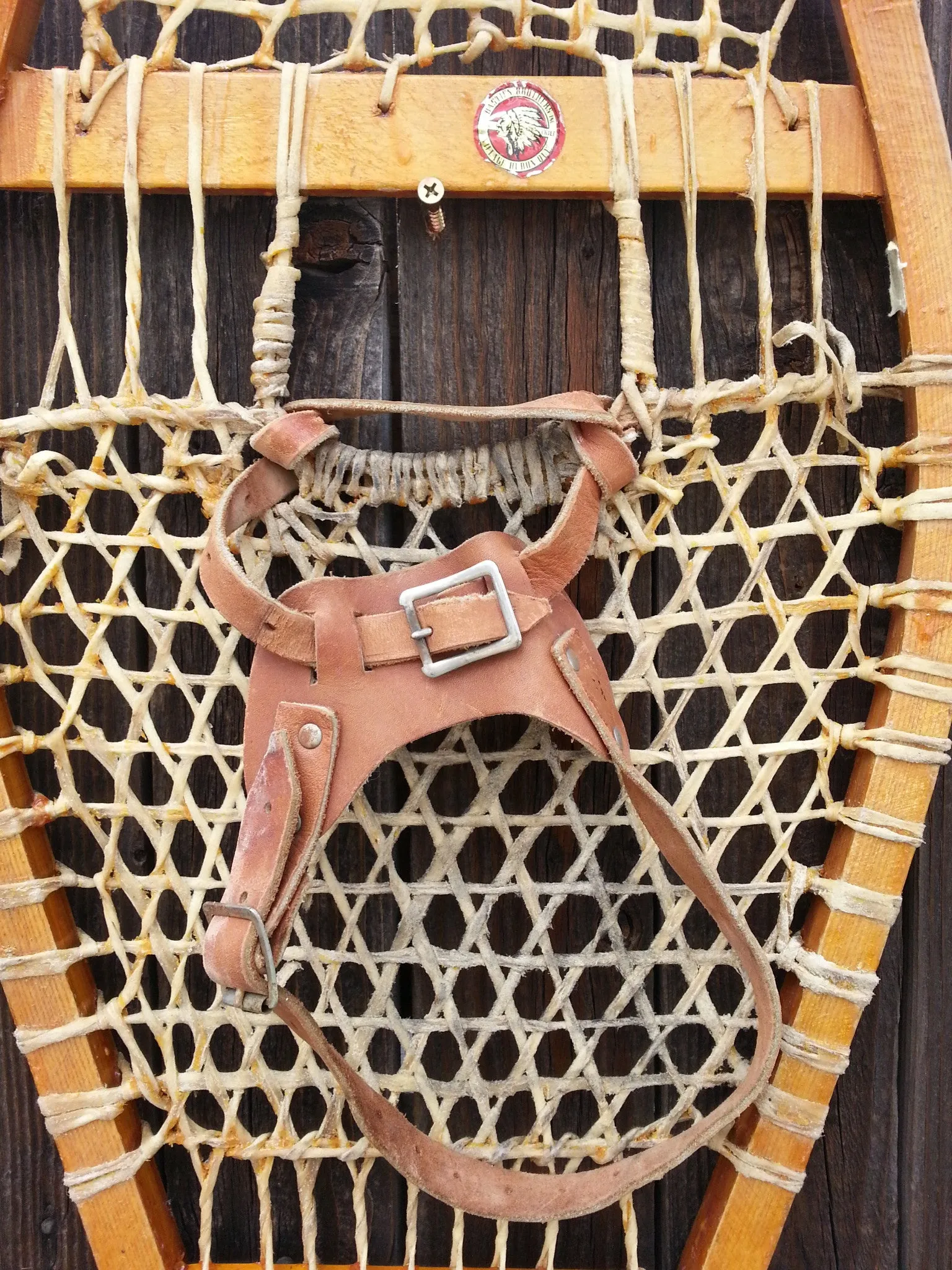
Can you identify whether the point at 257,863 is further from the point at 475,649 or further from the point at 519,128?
the point at 519,128

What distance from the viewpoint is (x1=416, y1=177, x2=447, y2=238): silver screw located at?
768 mm

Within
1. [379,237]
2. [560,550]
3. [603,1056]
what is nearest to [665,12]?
[379,237]

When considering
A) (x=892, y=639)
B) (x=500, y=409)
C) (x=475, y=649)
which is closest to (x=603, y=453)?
(x=500, y=409)

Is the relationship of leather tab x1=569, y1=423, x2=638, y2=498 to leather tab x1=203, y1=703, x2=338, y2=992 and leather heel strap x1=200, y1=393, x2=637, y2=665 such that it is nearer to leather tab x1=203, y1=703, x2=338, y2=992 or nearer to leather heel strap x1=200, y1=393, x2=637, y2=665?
leather heel strap x1=200, y1=393, x2=637, y2=665

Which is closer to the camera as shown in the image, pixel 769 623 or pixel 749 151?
pixel 749 151

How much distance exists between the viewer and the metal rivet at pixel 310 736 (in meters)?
0.69

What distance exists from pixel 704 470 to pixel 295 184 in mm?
443

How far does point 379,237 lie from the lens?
0.87m

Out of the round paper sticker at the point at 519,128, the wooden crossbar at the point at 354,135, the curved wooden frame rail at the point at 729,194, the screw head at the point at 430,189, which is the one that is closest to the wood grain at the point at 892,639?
the curved wooden frame rail at the point at 729,194

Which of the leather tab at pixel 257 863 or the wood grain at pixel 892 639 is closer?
the leather tab at pixel 257 863

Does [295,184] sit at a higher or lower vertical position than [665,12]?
lower

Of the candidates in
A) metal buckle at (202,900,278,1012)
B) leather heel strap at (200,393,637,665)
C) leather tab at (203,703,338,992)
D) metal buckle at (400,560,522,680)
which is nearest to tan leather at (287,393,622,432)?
leather heel strap at (200,393,637,665)

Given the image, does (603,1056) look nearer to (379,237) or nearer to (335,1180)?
(335,1180)

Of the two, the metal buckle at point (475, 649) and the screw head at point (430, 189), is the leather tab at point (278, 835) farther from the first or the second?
the screw head at point (430, 189)
